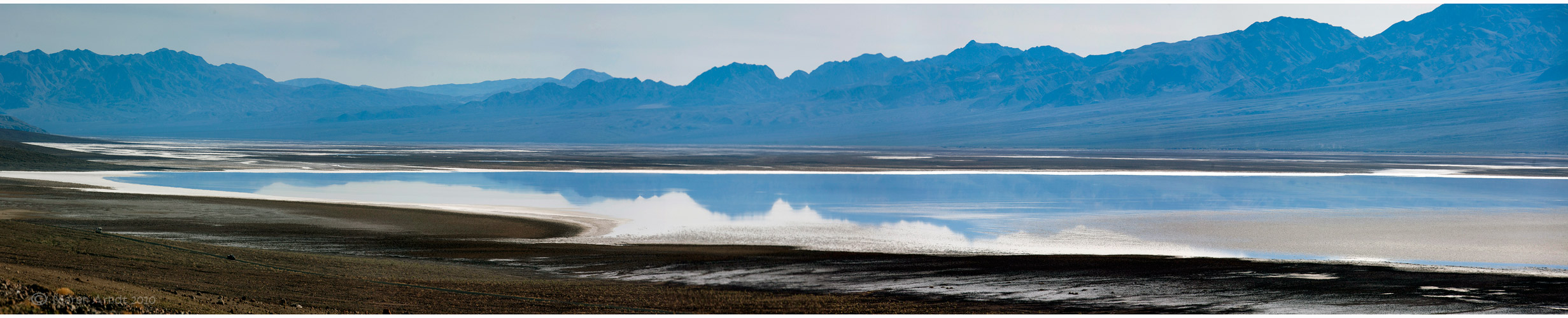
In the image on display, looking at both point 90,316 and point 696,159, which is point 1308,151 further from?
point 90,316

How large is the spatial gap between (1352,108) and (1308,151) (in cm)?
5826

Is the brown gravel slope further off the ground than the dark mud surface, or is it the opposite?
the brown gravel slope

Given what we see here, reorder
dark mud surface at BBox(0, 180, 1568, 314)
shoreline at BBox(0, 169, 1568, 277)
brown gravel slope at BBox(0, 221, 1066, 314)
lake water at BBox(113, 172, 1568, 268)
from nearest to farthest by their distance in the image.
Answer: brown gravel slope at BBox(0, 221, 1066, 314) → dark mud surface at BBox(0, 180, 1568, 314) → shoreline at BBox(0, 169, 1568, 277) → lake water at BBox(113, 172, 1568, 268)

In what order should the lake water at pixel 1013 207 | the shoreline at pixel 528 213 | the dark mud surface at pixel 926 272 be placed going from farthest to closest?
the lake water at pixel 1013 207 → the shoreline at pixel 528 213 → the dark mud surface at pixel 926 272

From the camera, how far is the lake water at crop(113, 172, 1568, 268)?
21906 mm

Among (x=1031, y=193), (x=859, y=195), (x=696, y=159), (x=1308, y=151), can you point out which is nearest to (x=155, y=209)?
(x=859, y=195)

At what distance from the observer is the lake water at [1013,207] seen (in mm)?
21906

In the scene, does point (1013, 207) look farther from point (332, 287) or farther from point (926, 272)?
point (332, 287)

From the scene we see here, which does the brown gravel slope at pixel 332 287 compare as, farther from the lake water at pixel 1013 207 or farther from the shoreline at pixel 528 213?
the lake water at pixel 1013 207

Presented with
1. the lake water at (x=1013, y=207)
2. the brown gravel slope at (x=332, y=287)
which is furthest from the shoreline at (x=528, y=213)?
the brown gravel slope at (x=332, y=287)

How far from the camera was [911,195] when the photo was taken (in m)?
37.4

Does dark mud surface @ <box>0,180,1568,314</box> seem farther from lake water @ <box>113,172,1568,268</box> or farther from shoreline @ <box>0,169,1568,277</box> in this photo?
lake water @ <box>113,172,1568,268</box>

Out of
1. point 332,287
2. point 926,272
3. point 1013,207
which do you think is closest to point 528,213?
point 332,287

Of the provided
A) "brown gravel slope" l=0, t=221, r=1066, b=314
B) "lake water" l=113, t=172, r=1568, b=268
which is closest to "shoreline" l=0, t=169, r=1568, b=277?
"lake water" l=113, t=172, r=1568, b=268
